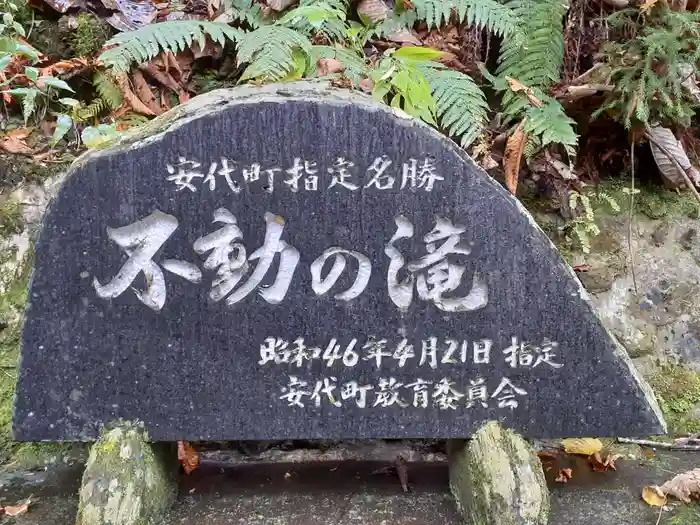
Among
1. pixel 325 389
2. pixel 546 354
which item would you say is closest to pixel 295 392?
pixel 325 389

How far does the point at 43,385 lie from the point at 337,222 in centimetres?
112

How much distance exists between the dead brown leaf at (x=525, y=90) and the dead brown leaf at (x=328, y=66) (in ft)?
2.81

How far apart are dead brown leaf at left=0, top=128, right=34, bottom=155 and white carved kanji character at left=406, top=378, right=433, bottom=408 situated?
87.0 inches

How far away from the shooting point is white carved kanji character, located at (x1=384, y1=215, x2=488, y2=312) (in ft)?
6.77

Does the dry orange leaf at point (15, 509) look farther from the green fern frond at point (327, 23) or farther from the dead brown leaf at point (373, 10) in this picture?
the dead brown leaf at point (373, 10)

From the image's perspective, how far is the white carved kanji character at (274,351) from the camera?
2121mm

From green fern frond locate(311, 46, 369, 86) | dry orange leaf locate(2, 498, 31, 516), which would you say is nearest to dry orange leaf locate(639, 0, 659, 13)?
green fern frond locate(311, 46, 369, 86)

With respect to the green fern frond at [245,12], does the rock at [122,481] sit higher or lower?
lower

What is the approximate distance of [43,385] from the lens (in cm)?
209

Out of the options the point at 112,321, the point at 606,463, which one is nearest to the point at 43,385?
the point at 112,321

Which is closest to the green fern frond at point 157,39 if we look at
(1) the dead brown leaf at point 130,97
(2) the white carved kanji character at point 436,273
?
(1) the dead brown leaf at point 130,97

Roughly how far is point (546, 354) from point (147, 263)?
1.36m

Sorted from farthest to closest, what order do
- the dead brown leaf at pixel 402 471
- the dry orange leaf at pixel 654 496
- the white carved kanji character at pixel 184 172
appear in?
the dead brown leaf at pixel 402 471, the dry orange leaf at pixel 654 496, the white carved kanji character at pixel 184 172

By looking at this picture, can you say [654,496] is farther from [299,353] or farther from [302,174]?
[302,174]
